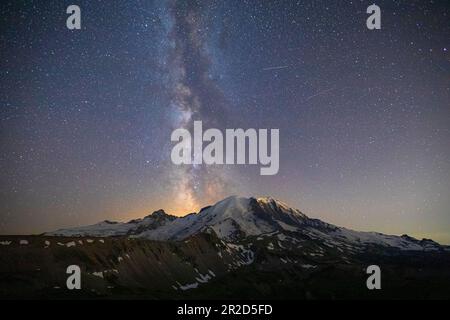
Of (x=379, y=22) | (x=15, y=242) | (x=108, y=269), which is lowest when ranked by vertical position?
(x=108, y=269)

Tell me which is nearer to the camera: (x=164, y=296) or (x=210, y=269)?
(x=164, y=296)

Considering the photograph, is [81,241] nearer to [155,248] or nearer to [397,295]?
[155,248]

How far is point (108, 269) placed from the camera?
426 ft

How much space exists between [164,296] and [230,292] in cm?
4879

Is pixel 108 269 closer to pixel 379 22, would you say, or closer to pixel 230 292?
pixel 230 292

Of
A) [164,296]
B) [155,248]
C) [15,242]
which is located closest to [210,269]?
[155,248]

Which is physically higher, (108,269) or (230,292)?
(108,269)

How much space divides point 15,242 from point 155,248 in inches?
2502

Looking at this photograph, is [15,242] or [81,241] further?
[81,241]
